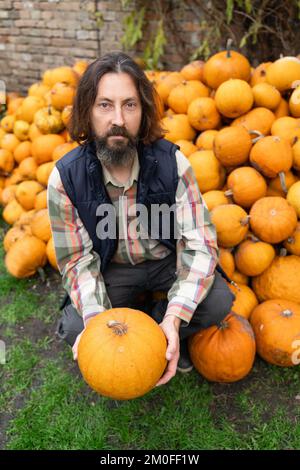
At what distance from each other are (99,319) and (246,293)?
1302 mm

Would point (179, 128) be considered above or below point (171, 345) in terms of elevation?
above

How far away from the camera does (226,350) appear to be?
2232mm

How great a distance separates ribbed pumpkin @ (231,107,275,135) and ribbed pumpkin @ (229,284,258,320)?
1182 millimetres

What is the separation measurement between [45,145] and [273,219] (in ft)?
7.80

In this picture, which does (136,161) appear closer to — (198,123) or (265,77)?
(198,123)

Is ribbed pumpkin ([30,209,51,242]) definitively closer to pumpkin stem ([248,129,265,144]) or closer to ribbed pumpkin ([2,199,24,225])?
ribbed pumpkin ([2,199,24,225])

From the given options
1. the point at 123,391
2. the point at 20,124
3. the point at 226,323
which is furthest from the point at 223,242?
the point at 20,124

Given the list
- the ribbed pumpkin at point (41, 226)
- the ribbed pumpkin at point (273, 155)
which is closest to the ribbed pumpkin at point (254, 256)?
the ribbed pumpkin at point (273, 155)

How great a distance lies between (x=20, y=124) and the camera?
429cm

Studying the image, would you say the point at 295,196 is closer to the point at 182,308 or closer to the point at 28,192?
the point at 182,308

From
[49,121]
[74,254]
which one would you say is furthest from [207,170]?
[49,121]

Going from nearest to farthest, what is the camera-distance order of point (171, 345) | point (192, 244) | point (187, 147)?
point (171, 345) → point (192, 244) → point (187, 147)

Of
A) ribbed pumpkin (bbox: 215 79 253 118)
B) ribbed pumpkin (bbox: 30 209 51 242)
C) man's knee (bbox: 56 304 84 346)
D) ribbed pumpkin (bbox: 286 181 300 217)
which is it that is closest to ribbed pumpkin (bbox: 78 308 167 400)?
man's knee (bbox: 56 304 84 346)

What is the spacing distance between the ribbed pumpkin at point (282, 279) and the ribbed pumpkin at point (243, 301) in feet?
0.28
